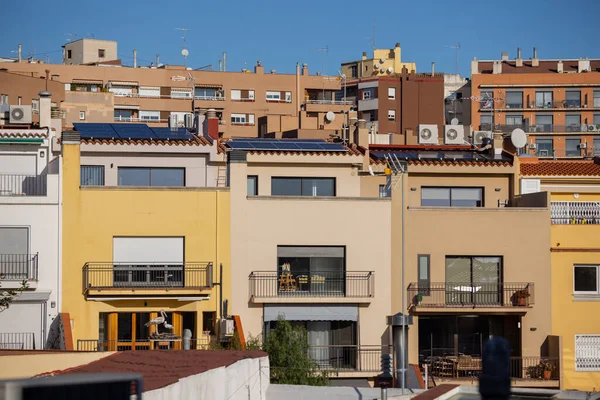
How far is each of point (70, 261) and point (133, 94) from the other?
5547cm

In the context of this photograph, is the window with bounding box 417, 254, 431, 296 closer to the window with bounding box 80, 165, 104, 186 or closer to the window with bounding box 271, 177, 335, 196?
the window with bounding box 271, 177, 335, 196

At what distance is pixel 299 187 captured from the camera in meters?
39.9

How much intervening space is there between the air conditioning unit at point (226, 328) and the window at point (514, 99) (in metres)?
70.5

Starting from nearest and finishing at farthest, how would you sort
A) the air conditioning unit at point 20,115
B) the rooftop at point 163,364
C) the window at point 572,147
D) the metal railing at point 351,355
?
the rooftop at point 163,364 < the metal railing at point 351,355 < the air conditioning unit at point 20,115 < the window at point 572,147

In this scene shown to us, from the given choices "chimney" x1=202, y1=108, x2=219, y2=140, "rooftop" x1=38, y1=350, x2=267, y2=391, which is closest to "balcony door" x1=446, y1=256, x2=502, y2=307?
"chimney" x1=202, y1=108, x2=219, y2=140

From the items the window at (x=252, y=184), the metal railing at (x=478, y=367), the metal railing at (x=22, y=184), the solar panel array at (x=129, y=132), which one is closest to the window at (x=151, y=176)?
the solar panel array at (x=129, y=132)

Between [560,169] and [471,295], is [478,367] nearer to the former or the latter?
[471,295]

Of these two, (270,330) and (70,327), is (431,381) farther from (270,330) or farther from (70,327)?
(70,327)

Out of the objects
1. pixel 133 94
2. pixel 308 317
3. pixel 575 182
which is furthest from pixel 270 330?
pixel 133 94

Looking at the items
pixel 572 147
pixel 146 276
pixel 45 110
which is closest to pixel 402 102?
pixel 572 147

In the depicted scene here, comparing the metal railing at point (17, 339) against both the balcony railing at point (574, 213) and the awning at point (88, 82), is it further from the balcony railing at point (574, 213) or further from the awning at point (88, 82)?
the awning at point (88, 82)

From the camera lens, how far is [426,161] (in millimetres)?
42062

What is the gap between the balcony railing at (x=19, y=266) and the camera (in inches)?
1357

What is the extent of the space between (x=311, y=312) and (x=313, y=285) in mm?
773
